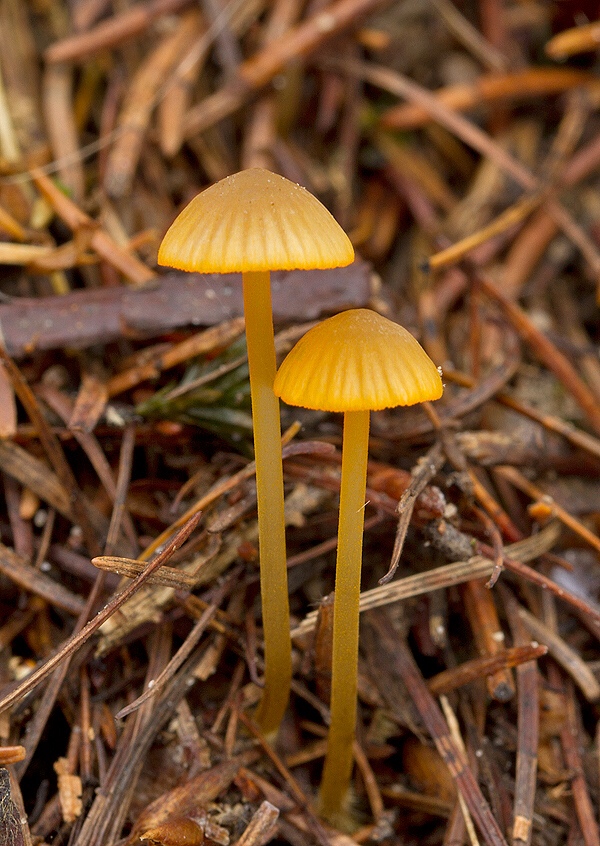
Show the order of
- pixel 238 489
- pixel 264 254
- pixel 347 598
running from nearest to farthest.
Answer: pixel 264 254 → pixel 347 598 → pixel 238 489

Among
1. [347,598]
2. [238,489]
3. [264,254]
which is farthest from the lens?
[238,489]

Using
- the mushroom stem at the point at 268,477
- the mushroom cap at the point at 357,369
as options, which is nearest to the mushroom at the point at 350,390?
the mushroom cap at the point at 357,369

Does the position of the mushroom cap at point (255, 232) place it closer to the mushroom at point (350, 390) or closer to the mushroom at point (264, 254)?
the mushroom at point (264, 254)

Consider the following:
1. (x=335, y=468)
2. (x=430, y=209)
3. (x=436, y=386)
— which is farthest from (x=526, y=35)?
(x=436, y=386)

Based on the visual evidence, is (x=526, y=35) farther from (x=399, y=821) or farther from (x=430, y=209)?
(x=399, y=821)

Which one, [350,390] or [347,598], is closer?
[350,390]

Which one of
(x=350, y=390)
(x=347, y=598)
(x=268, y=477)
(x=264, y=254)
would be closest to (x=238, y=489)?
(x=268, y=477)

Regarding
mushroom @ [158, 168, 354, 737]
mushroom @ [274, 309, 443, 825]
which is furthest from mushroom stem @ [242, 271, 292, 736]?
mushroom @ [274, 309, 443, 825]

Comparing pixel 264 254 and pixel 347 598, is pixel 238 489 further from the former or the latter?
pixel 264 254

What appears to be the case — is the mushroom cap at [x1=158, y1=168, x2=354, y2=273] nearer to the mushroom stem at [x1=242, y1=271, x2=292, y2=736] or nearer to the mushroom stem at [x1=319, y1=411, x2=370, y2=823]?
the mushroom stem at [x1=242, y1=271, x2=292, y2=736]
